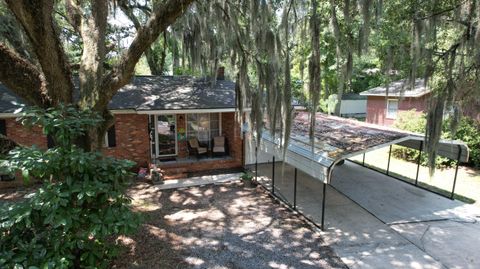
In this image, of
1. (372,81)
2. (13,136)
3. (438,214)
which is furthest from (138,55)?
(372,81)

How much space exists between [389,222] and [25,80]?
22.6 feet

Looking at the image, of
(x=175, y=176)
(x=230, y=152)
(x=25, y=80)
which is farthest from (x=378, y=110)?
(x=25, y=80)

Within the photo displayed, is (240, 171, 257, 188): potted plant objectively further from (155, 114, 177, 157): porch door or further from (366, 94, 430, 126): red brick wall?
(366, 94, 430, 126): red brick wall

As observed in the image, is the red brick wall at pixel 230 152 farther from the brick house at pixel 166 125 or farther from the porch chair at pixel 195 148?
the porch chair at pixel 195 148

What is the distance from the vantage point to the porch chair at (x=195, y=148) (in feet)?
32.1

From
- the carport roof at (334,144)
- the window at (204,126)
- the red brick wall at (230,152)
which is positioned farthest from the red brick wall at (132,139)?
the carport roof at (334,144)

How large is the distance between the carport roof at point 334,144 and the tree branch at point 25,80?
401cm

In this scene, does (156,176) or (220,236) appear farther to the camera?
(156,176)

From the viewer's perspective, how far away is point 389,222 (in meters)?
6.19

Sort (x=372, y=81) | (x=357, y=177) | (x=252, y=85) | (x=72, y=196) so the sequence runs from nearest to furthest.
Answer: (x=72, y=196)
(x=252, y=85)
(x=357, y=177)
(x=372, y=81)

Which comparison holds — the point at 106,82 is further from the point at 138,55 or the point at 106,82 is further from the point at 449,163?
the point at 449,163

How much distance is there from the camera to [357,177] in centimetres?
938

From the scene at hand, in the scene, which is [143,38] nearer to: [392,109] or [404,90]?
[404,90]

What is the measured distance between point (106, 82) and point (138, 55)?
2.17 ft
